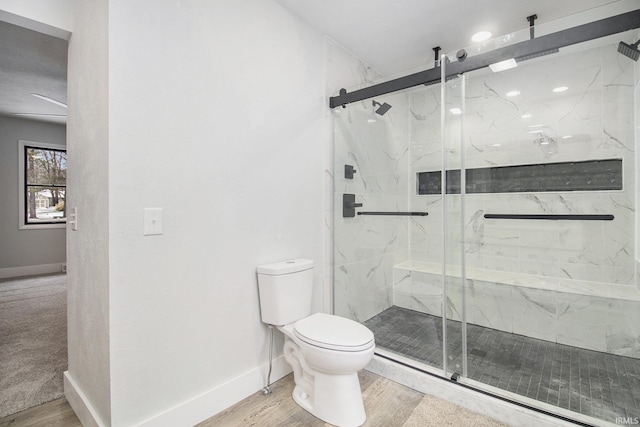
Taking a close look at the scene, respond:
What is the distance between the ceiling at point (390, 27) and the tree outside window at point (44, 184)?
7.46 feet

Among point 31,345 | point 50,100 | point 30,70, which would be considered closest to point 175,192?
point 31,345

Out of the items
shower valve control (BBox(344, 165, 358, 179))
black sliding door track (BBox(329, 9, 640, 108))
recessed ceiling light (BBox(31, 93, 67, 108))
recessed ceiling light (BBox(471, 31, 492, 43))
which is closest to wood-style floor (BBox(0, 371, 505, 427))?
shower valve control (BBox(344, 165, 358, 179))

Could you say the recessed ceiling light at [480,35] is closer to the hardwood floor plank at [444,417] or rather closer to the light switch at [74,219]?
the hardwood floor plank at [444,417]

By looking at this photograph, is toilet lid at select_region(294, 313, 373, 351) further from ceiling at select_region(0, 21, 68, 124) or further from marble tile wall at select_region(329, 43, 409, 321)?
ceiling at select_region(0, 21, 68, 124)

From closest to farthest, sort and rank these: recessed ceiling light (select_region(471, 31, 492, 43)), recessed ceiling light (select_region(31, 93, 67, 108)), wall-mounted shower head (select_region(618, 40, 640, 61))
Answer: wall-mounted shower head (select_region(618, 40, 640, 61)) < recessed ceiling light (select_region(471, 31, 492, 43)) < recessed ceiling light (select_region(31, 93, 67, 108))

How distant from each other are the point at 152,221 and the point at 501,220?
2.84 meters

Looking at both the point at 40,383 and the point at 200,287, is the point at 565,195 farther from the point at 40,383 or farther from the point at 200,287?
the point at 40,383

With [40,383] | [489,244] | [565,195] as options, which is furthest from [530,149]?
[40,383]

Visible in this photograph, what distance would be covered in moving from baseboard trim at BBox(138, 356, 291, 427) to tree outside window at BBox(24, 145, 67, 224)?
4970mm

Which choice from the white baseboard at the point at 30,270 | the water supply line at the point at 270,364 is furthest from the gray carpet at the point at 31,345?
the water supply line at the point at 270,364

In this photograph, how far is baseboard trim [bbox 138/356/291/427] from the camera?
59.1 inches

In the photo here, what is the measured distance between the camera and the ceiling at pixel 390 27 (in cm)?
204

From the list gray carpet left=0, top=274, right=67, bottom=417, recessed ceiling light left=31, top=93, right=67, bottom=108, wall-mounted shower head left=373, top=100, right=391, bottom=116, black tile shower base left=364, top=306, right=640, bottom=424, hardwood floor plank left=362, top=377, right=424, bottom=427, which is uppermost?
recessed ceiling light left=31, top=93, right=67, bottom=108

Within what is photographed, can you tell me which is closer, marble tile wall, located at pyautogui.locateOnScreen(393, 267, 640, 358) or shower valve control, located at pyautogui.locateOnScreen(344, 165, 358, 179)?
marble tile wall, located at pyautogui.locateOnScreen(393, 267, 640, 358)
